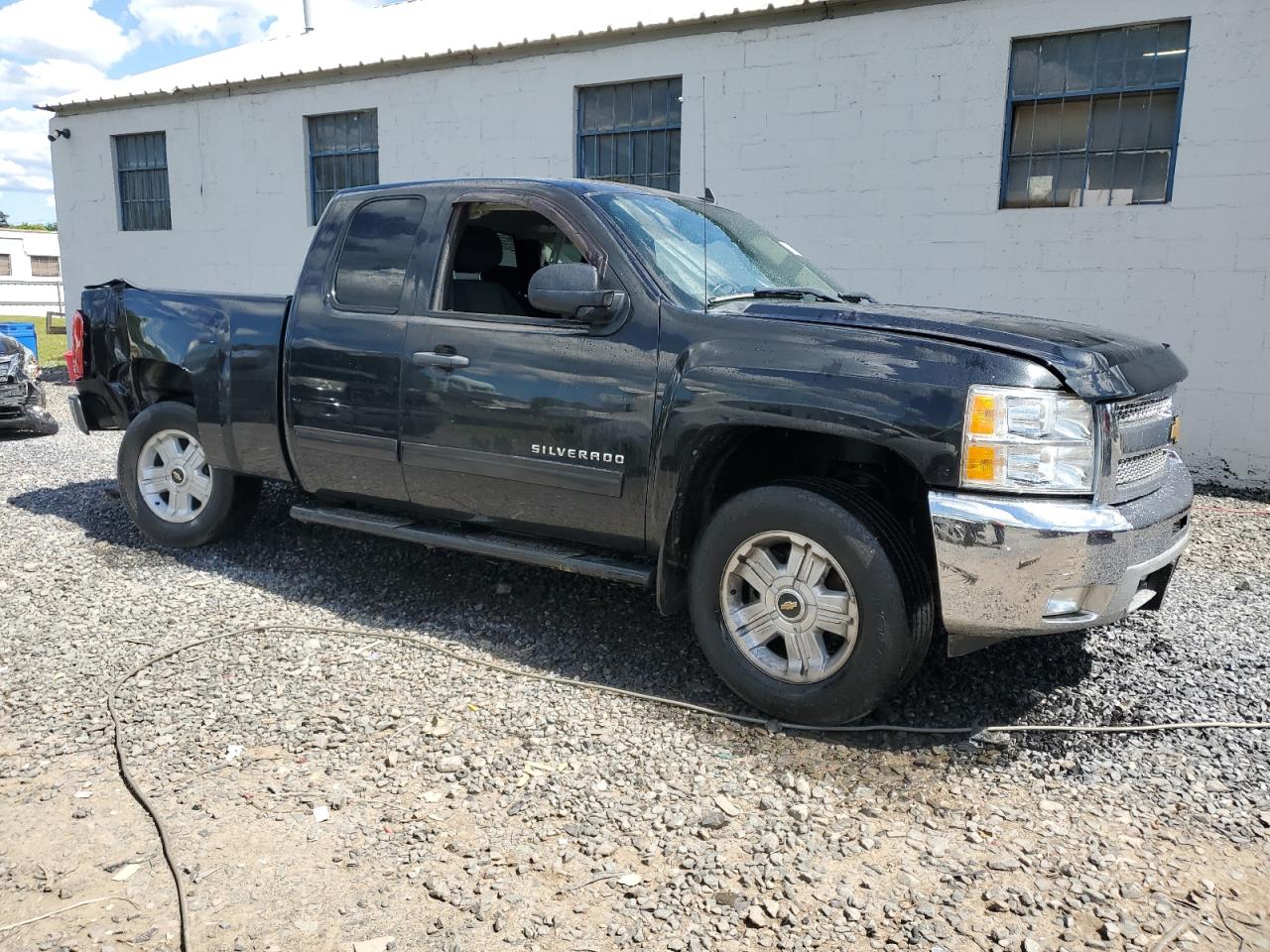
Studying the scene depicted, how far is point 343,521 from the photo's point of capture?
491 centimetres

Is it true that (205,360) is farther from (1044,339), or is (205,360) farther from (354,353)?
(1044,339)

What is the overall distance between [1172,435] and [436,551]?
3.76m

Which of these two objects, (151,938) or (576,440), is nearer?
(151,938)

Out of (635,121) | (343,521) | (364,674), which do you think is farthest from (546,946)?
(635,121)

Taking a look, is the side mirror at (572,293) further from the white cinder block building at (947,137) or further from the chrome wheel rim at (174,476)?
the white cinder block building at (947,137)

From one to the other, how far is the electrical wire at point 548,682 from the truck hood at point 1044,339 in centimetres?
124

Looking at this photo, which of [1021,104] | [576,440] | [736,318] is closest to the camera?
[736,318]

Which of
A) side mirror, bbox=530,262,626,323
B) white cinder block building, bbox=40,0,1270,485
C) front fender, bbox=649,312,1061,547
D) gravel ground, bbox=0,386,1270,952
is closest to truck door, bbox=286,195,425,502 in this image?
gravel ground, bbox=0,386,1270,952

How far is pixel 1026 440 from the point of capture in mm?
3225

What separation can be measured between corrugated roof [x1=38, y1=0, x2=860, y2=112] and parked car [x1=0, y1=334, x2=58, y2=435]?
215 inches

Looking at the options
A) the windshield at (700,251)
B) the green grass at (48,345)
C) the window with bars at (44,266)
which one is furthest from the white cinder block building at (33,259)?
the windshield at (700,251)

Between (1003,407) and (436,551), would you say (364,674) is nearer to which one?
(436,551)

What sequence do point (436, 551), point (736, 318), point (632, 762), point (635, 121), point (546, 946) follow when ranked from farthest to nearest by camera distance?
point (635, 121)
point (436, 551)
point (736, 318)
point (632, 762)
point (546, 946)

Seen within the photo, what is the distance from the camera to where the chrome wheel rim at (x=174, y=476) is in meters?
5.73
